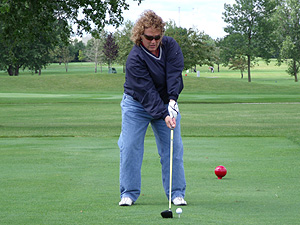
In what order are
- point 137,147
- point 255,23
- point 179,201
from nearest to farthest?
point 179,201 < point 137,147 < point 255,23

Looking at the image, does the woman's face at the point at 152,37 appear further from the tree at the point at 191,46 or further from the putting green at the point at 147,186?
the tree at the point at 191,46

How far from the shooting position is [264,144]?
12.5m

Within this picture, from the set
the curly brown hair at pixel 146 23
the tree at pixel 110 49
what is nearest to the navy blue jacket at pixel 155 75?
the curly brown hair at pixel 146 23

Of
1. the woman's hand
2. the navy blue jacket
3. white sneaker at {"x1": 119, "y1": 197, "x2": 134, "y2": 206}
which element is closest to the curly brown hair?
the navy blue jacket

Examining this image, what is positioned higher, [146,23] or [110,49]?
[110,49]

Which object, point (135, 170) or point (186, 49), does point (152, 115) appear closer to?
point (135, 170)

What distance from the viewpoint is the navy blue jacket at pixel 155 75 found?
5.93m

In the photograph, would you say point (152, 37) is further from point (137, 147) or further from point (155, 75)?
point (137, 147)

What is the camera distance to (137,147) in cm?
629

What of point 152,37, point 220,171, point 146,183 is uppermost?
point 152,37

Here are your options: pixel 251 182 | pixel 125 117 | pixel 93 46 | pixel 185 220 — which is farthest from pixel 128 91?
pixel 93 46

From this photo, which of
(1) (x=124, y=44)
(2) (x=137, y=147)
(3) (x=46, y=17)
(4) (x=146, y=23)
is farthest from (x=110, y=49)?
(4) (x=146, y=23)

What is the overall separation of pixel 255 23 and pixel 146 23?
87.9m

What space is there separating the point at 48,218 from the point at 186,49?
213 ft
